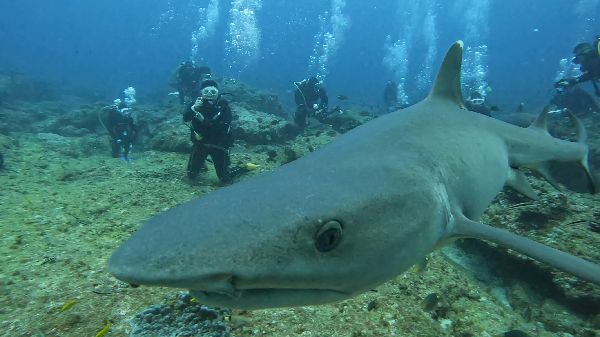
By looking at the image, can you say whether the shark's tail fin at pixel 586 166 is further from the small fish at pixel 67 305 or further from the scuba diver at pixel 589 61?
the scuba diver at pixel 589 61

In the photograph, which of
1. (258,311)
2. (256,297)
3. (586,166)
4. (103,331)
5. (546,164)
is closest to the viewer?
(256,297)

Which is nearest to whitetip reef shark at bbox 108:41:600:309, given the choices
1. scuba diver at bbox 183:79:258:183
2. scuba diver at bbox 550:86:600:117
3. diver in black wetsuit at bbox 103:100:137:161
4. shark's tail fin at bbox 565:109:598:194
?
shark's tail fin at bbox 565:109:598:194

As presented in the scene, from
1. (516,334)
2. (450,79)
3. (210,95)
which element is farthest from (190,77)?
(516,334)

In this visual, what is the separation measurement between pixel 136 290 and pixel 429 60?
111 metres

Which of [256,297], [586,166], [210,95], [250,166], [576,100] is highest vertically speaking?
[576,100]

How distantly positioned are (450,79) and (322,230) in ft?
8.89

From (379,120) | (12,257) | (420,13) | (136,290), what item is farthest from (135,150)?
(420,13)

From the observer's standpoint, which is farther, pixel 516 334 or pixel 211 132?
pixel 211 132

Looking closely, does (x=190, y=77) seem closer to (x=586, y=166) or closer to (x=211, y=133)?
(x=211, y=133)

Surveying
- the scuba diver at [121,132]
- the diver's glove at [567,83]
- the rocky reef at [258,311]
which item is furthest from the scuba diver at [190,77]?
the diver's glove at [567,83]

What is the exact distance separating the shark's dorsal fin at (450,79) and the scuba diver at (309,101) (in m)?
11.0

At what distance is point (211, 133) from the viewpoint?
27.6 feet

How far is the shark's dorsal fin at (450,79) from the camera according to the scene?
3.44m

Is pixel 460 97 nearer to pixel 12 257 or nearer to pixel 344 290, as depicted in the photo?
pixel 344 290
